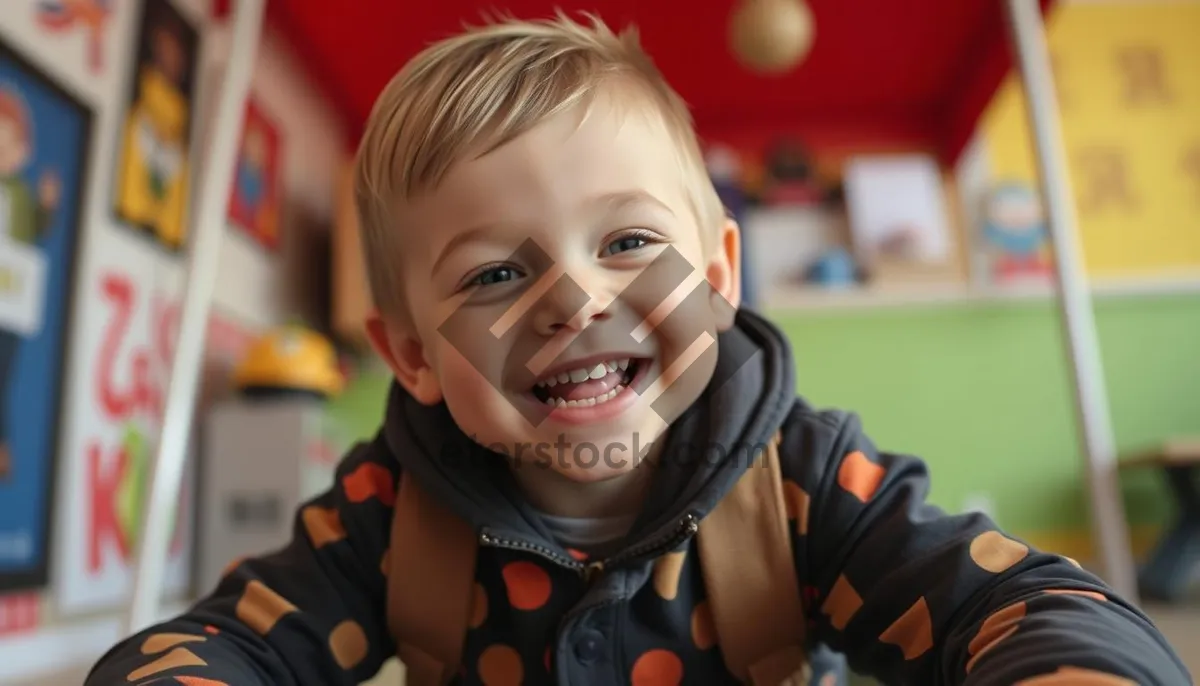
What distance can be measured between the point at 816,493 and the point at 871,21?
84cm

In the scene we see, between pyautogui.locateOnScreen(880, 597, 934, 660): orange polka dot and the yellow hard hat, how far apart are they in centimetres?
90

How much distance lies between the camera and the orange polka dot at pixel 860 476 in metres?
0.52

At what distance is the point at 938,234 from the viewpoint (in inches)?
60.9

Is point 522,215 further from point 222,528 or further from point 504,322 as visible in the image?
point 222,528

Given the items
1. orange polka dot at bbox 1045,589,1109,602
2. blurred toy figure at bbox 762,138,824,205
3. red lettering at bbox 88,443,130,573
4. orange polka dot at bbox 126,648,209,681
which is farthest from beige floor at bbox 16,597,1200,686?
blurred toy figure at bbox 762,138,824,205

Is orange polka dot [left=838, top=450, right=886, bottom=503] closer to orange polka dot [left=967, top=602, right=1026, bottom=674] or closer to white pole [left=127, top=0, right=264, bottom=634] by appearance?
orange polka dot [left=967, top=602, right=1026, bottom=674]

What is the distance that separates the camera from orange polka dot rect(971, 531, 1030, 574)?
1.42ft

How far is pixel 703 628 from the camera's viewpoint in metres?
0.56

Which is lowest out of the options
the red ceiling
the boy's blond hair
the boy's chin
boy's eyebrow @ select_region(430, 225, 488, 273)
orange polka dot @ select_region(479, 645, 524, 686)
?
orange polka dot @ select_region(479, 645, 524, 686)

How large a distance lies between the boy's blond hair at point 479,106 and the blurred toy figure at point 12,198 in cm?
41

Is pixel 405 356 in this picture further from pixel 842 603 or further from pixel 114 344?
pixel 114 344

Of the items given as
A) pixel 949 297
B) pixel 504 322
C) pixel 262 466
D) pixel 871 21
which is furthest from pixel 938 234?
pixel 504 322

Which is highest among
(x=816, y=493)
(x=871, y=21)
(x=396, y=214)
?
(x=871, y=21)

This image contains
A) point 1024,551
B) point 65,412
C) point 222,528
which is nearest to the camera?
point 1024,551
